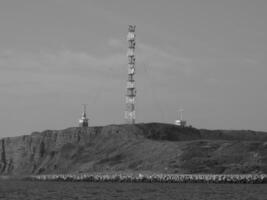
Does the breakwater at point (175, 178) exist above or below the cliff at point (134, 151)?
below

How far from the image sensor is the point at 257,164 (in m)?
104

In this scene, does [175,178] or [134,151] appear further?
[134,151]

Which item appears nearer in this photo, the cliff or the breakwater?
the breakwater

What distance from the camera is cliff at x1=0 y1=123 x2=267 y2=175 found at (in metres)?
110

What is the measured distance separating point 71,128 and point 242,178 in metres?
65.9

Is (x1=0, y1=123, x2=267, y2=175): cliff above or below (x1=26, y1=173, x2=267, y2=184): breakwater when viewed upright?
above

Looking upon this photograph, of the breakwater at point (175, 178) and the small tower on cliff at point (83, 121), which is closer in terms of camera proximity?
the breakwater at point (175, 178)

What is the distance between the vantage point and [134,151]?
127 metres

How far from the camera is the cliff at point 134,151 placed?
362 feet

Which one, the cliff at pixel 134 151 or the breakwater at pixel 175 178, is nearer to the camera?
the breakwater at pixel 175 178

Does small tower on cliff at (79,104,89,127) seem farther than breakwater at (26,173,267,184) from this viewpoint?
Yes

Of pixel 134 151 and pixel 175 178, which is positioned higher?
pixel 134 151

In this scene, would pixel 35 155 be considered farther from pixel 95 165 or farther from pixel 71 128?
pixel 95 165

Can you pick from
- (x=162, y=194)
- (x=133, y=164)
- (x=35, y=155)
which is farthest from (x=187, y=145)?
(x=162, y=194)
